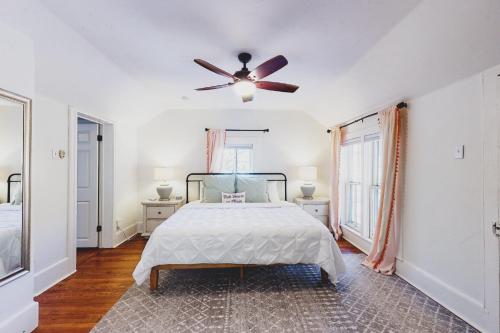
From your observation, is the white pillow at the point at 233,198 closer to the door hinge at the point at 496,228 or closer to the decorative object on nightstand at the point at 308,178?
the decorative object on nightstand at the point at 308,178

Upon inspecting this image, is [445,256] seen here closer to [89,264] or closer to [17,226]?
[17,226]

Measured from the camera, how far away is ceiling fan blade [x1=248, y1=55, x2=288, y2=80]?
1.96 m

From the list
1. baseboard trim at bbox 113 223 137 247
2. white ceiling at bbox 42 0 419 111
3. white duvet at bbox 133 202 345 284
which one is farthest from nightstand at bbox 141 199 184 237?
white ceiling at bbox 42 0 419 111

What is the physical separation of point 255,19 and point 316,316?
2.55m

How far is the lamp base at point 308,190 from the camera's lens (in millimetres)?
4489

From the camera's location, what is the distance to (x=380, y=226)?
9.35ft

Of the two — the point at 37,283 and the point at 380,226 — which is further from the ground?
the point at 380,226

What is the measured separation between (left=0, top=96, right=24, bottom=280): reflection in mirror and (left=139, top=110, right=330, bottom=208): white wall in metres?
2.84

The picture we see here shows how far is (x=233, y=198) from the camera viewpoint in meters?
3.86

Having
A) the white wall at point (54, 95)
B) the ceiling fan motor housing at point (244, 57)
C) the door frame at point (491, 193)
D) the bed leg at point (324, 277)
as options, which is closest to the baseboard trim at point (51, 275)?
the white wall at point (54, 95)

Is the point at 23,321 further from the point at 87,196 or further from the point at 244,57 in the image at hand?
the point at 244,57

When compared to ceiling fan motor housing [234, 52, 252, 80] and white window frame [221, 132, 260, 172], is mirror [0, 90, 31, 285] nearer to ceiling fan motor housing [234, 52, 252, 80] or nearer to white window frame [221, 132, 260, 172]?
ceiling fan motor housing [234, 52, 252, 80]

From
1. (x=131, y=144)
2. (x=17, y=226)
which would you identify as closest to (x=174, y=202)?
(x=131, y=144)

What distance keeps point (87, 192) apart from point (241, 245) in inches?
112
